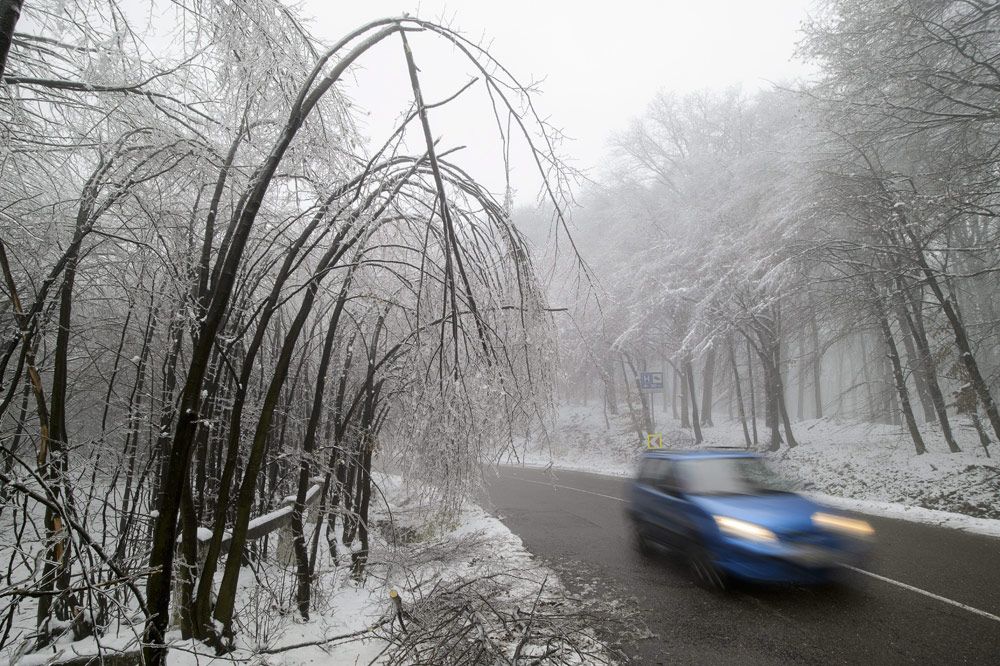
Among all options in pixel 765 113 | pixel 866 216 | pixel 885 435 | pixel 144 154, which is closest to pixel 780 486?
pixel 144 154

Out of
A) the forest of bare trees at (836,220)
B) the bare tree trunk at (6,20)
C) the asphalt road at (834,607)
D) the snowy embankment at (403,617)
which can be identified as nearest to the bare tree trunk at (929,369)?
the forest of bare trees at (836,220)

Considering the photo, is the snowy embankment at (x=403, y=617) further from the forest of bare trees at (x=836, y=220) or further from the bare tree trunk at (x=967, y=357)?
the bare tree trunk at (x=967, y=357)

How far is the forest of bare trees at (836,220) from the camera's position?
921cm

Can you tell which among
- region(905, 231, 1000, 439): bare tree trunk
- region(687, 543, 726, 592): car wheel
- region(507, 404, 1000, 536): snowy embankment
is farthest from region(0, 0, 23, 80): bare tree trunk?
region(905, 231, 1000, 439): bare tree trunk

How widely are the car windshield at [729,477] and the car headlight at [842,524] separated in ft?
2.34

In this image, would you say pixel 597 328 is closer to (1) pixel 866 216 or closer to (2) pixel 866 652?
(1) pixel 866 216

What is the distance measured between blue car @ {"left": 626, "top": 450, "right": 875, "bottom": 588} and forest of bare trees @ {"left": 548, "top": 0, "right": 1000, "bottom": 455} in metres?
2.50

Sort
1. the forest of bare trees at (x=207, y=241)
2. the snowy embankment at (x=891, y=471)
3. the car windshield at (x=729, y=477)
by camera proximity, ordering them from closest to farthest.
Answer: the forest of bare trees at (x=207, y=241) < the car windshield at (x=729, y=477) < the snowy embankment at (x=891, y=471)

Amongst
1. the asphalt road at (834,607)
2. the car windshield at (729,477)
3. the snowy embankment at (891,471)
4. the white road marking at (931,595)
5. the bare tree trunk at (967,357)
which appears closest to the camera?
the asphalt road at (834,607)

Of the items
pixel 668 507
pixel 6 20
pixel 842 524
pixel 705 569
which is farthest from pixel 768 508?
pixel 6 20

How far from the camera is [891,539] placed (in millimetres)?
7973

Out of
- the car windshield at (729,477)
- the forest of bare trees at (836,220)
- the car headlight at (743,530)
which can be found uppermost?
the forest of bare trees at (836,220)

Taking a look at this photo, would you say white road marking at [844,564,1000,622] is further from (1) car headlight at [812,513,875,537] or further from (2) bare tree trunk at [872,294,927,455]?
(2) bare tree trunk at [872,294,927,455]

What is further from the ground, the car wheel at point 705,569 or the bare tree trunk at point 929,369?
the bare tree trunk at point 929,369
